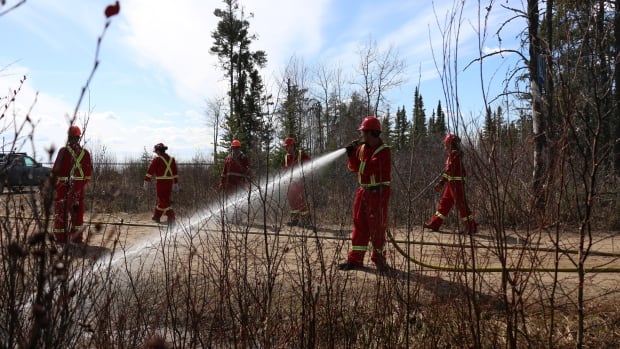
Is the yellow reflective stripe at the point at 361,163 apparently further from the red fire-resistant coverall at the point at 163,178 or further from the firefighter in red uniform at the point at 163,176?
the red fire-resistant coverall at the point at 163,178

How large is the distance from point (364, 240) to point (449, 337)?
103 inches

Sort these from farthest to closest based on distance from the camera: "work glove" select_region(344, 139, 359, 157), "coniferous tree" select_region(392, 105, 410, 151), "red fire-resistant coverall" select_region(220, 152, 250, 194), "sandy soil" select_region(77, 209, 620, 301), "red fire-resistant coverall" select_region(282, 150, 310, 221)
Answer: "coniferous tree" select_region(392, 105, 410, 151) → "work glove" select_region(344, 139, 359, 157) → "red fire-resistant coverall" select_region(282, 150, 310, 221) → "red fire-resistant coverall" select_region(220, 152, 250, 194) → "sandy soil" select_region(77, 209, 620, 301)

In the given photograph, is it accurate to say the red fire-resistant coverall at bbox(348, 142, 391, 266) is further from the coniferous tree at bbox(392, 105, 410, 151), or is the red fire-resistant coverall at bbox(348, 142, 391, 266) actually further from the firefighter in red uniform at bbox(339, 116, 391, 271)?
the coniferous tree at bbox(392, 105, 410, 151)

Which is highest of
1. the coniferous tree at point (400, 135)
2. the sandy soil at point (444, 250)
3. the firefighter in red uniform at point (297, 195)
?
the coniferous tree at point (400, 135)

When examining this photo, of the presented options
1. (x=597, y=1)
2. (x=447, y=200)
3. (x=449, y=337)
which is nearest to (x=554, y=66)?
(x=597, y=1)

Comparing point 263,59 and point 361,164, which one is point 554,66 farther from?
point 263,59

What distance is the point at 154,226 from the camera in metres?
10.3

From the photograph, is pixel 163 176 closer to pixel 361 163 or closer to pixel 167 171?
pixel 167 171

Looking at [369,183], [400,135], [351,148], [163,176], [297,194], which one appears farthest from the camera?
[400,135]

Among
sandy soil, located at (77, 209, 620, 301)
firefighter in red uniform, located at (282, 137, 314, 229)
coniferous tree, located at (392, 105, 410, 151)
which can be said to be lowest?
sandy soil, located at (77, 209, 620, 301)

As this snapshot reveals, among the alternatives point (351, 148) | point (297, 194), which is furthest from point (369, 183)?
point (297, 194)

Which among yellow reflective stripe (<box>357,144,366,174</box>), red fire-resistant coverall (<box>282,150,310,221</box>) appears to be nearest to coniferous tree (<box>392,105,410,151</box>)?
red fire-resistant coverall (<box>282,150,310,221</box>)

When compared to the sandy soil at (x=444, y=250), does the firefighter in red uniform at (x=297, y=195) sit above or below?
above

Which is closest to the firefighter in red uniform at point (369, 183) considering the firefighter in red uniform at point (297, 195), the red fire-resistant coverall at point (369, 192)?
the red fire-resistant coverall at point (369, 192)
